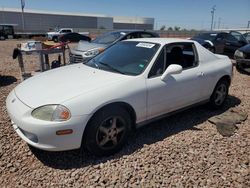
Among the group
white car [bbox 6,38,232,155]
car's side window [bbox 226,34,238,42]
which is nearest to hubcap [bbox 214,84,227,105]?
white car [bbox 6,38,232,155]

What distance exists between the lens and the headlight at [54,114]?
2.64 m

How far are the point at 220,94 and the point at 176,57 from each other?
1428 millimetres

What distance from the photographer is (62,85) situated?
3078 millimetres

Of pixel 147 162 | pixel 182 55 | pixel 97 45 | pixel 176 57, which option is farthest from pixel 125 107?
pixel 97 45

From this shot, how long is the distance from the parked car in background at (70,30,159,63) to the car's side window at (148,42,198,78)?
148 inches

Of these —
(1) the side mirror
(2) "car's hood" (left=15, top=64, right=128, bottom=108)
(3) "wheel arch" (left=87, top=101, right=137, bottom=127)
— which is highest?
(1) the side mirror

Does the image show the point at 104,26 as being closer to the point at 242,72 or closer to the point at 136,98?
the point at 242,72

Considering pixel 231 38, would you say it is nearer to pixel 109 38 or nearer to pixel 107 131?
pixel 109 38

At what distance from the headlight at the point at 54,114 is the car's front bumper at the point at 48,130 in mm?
47

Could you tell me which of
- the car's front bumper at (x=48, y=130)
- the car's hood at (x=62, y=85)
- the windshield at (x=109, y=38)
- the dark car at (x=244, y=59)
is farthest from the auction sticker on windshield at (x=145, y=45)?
the dark car at (x=244, y=59)

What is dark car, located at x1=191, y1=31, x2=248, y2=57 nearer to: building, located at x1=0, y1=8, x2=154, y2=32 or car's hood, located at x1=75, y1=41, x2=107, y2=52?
car's hood, located at x1=75, y1=41, x2=107, y2=52

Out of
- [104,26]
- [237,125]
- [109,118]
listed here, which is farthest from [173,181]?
[104,26]

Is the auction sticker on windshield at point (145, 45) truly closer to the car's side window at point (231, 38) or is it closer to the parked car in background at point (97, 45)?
the parked car in background at point (97, 45)

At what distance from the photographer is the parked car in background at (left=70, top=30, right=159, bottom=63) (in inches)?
308
